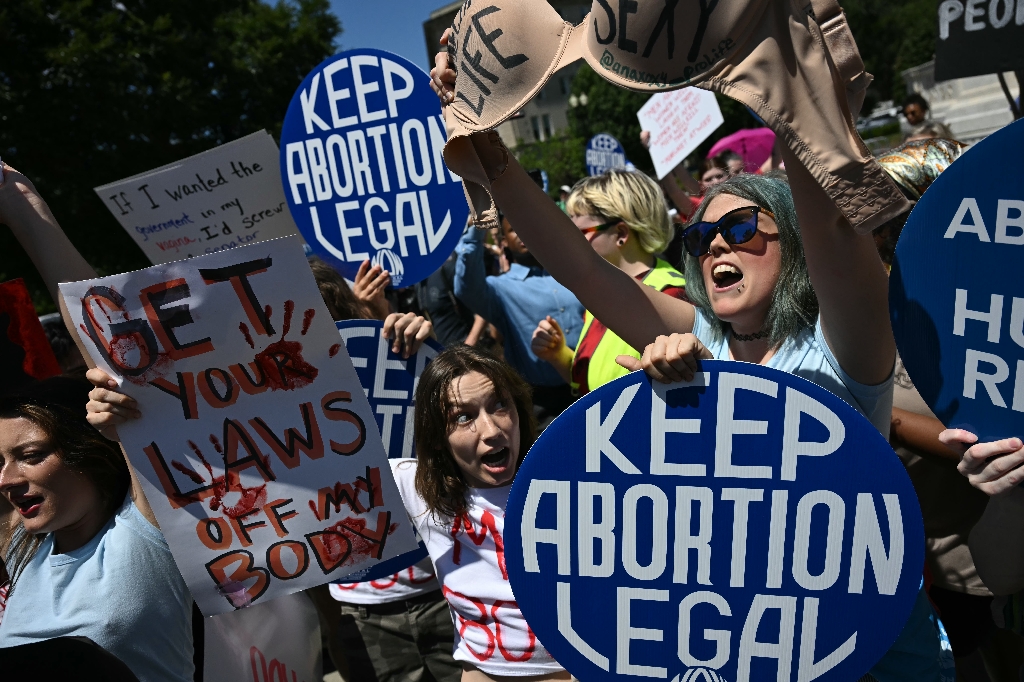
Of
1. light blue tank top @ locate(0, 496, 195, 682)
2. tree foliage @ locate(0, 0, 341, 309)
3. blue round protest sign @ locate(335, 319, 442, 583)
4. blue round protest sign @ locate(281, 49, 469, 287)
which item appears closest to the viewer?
light blue tank top @ locate(0, 496, 195, 682)

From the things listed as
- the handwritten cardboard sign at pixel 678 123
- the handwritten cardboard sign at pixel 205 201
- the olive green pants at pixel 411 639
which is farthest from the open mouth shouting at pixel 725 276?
the handwritten cardboard sign at pixel 678 123

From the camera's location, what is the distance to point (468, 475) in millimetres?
2059

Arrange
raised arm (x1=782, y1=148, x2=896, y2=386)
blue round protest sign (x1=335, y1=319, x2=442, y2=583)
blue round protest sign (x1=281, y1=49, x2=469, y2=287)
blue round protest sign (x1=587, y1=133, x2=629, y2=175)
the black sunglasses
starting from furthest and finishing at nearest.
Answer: blue round protest sign (x1=587, y1=133, x2=629, y2=175)
blue round protest sign (x1=281, y1=49, x2=469, y2=287)
blue round protest sign (x1=335, y1=319, x2=442, y2=583)
the black sunglasses
raised arm (x1=782, y1=148, x2=896, y2=386)

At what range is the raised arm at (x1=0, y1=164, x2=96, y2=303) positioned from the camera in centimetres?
206

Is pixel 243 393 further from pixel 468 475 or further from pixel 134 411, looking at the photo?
pixel 468 475

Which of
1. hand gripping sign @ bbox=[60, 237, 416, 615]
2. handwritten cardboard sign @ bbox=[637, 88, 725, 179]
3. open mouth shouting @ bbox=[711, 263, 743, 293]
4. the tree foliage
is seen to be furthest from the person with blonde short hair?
the tree foliage

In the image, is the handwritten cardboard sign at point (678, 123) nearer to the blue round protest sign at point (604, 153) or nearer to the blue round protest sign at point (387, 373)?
the blue round protest sign at point (604, 153)

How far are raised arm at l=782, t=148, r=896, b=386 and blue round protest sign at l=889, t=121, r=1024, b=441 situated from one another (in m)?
0.05

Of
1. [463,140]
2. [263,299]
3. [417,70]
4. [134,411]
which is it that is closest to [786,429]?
[463,140]

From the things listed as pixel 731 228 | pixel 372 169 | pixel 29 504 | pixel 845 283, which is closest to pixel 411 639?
pixel 29 504

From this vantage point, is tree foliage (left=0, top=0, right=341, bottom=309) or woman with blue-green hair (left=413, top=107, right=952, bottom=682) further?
tree foliage (left=0, top=0, right=341, bottom=309)

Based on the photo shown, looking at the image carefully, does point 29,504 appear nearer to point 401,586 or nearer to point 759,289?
point 401,586

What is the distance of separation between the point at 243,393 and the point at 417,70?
1292mm

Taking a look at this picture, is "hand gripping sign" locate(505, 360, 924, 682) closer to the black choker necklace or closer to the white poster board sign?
the black choker necklace
